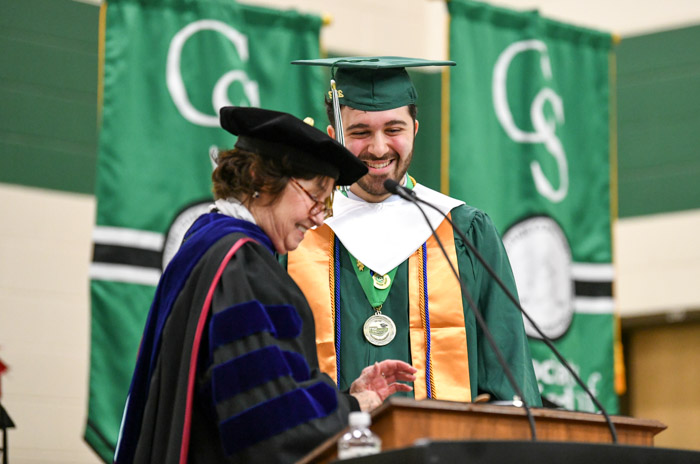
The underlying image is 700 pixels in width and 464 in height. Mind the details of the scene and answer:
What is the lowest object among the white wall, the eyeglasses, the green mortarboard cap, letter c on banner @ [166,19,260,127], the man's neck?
the white wall

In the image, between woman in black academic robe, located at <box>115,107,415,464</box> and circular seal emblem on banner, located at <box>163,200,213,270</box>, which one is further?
circular seal emblem on banner, located at <box>163,200,213,270</box>

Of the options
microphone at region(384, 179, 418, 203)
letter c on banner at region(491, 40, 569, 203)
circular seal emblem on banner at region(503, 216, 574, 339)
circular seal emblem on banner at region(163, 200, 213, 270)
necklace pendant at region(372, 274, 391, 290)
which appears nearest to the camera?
microphone at region(384, 179, 418, 203)

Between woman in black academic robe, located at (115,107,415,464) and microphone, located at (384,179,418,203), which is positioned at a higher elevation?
microphone, located at (384,179,418,203)

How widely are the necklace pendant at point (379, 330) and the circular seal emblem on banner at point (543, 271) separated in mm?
2783

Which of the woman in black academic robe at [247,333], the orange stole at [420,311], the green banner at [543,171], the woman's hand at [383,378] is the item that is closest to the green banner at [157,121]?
the green banner at [543,171]

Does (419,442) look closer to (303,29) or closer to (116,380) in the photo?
(116,380)

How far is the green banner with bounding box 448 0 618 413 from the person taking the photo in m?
5.87

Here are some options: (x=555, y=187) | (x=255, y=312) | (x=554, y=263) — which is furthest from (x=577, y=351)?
(x=255, y=312)

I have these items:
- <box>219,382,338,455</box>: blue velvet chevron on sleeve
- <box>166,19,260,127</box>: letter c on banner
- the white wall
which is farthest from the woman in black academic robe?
the white wall

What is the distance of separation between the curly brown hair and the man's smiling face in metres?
0.64

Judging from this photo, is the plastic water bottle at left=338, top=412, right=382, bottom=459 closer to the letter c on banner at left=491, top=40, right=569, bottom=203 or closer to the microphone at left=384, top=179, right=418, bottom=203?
the microphone at left=384, top=179, right=418, bottom=203

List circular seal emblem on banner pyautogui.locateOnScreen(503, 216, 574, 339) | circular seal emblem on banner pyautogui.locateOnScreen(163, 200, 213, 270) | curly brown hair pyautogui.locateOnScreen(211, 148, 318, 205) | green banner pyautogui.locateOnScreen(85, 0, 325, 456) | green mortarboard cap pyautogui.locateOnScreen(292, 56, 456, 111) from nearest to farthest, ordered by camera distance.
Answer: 1. curly brown hair pyautogui.locateOnScreen(211, 148, 318, 205)
2. green mortarboard cap pyautogui.locateOnScreen(292, 56, 456, 111)
3. green banner pyautogui.locateOnScreen(85, 0, 325, 456)
4. circular seal emblem on banner pyautogui.locateOnScreen(163, 200, 213, 270)
5. circular seal emblem on banner pyautogui.locateOnScreen(503, 216, 574, 339)

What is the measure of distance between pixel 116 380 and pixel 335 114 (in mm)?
2211

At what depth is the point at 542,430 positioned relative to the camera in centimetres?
203
